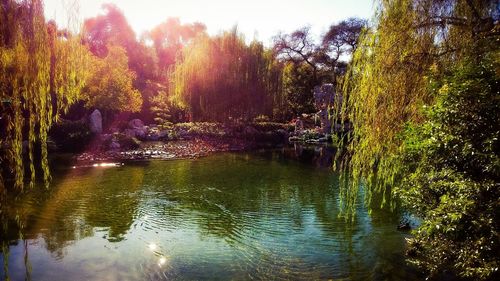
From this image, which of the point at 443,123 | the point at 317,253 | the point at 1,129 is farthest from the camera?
the point at 1,129

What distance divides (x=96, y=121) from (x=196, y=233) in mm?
24263

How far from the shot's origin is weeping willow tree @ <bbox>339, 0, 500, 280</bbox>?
17.7 ft

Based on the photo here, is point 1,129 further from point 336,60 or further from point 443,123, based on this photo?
point 336,60

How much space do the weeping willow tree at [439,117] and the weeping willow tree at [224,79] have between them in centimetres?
2551

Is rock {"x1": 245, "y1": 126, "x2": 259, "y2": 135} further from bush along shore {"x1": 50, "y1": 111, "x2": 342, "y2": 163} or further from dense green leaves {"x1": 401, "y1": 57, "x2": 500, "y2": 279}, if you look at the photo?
dense green leaves {"x1": 401, "y1": 57, "x2": 500, "y2": 279}

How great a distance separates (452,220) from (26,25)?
7130 millimetres

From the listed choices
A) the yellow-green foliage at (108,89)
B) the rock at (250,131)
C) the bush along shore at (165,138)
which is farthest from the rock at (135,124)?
the rock at (250,131)

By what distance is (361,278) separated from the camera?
788 centimetres

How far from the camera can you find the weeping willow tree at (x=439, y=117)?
5410mm

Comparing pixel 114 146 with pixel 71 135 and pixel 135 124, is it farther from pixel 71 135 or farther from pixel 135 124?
pixel 135 124

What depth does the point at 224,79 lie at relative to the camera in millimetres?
33406

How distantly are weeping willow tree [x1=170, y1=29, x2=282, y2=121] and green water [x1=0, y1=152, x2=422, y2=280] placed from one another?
56.0ft

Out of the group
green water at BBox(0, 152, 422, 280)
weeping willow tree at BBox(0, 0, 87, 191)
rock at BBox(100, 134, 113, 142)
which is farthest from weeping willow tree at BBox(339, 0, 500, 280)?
rock at BBox(100, 134, 113, 142)

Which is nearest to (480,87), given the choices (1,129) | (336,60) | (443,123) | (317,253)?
(443,123)
